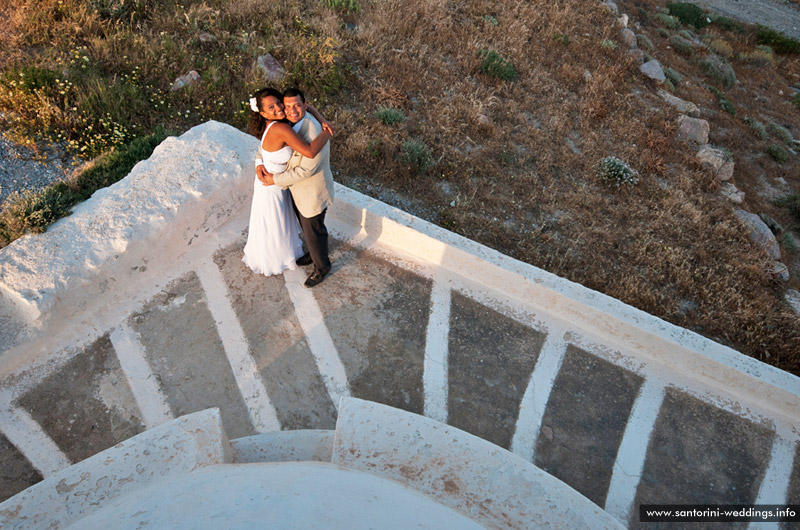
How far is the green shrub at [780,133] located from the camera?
11.9 metres

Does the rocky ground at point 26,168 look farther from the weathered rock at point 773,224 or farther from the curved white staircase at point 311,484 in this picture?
the weathered rock at point 773,224

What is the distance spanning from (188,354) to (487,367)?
2.72 m

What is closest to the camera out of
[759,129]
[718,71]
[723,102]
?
[759,129]

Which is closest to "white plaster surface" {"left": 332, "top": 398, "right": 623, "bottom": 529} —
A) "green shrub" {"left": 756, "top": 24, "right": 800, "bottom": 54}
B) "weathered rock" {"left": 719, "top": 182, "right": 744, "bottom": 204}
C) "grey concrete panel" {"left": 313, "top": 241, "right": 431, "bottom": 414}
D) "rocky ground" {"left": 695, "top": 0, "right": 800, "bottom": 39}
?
"grey concrete panel" {"left": 313, "top": 241, "right": 431, "bottom": 414}

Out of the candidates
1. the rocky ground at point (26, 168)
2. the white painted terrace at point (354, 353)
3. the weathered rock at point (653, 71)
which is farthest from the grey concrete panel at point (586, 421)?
the weathered rock at point (653, 71)

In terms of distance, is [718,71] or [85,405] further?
[718,71]

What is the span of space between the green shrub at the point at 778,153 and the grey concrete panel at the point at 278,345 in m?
10.8

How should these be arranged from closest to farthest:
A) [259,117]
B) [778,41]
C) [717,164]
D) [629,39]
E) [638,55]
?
[259,117], [717,164], [638,55], [629,39], [778,41]

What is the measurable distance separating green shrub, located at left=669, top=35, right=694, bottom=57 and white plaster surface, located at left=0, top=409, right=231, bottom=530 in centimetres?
1551

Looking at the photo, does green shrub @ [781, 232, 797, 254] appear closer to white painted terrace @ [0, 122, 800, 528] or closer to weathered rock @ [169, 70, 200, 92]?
white painted terrace @ [0, 122, 800, 528]

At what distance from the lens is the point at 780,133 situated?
11.9 m

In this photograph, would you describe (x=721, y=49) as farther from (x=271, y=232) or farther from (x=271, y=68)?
(x=271, y=232)

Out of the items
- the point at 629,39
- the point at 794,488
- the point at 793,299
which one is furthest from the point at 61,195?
the point at 629,39

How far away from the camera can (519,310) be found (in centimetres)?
527
